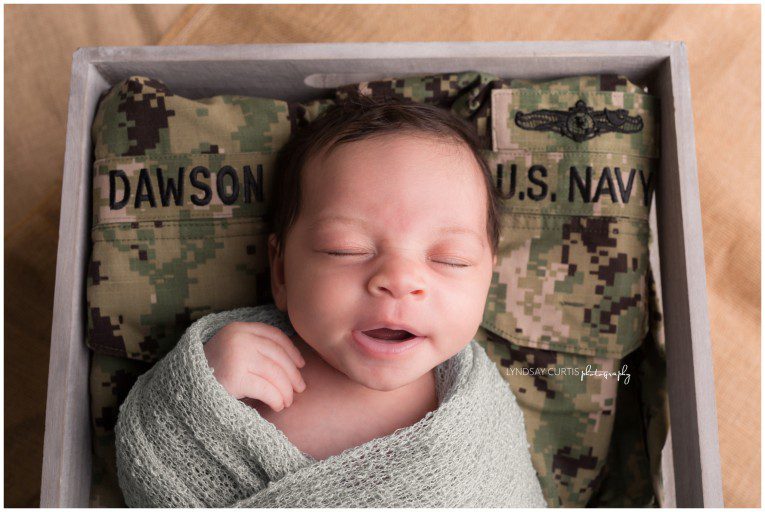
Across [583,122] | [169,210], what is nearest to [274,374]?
[169,210]

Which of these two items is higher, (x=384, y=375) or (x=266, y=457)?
(x=384, y=375)

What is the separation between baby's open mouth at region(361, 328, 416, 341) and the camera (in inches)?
39.0

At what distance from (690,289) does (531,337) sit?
293 millimetres

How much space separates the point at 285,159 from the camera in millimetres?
1188

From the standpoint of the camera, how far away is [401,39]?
1.68 meters

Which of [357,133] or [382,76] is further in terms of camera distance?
[382,76]

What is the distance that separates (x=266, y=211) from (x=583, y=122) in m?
0.61

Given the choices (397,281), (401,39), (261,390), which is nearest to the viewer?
(397,281)

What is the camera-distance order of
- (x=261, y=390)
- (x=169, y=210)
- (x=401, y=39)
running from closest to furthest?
(x=261, y=390), (x=169, y=210), (x=401, y=39)

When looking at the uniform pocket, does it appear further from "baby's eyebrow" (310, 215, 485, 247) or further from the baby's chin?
the baby's chin

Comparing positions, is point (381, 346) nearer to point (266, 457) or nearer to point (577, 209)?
point (266, 457)

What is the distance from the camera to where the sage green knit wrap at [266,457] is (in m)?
0.97

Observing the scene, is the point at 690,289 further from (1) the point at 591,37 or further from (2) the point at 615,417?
(1) the point at 591,37

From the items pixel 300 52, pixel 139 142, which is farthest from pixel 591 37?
pixel 139 142
